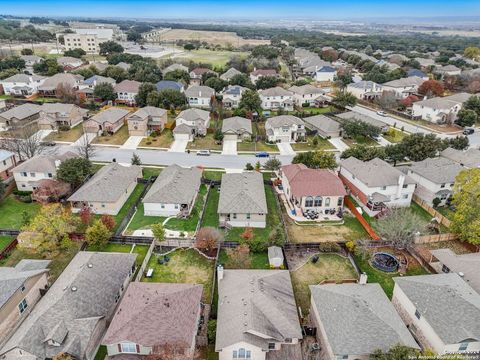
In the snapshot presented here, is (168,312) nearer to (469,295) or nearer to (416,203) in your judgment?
(469,295)


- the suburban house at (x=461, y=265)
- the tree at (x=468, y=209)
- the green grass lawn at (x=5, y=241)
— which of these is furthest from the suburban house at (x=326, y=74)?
the green grass lawn at (x=5, y=241)

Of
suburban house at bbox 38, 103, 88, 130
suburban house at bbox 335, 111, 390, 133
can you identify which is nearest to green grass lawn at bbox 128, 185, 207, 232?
suburban house at bbox 38, 103, 88, 130

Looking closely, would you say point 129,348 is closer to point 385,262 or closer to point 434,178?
point 385,262

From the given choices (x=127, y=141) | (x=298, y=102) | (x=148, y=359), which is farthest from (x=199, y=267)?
(x=298, y=102)

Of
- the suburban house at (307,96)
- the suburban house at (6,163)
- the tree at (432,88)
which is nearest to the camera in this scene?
the suburban house at (6,163)

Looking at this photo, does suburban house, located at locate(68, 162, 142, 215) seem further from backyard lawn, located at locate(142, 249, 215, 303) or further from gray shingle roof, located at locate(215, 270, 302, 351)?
gray shingle roof, located at locate(215, 270, 302, 351)

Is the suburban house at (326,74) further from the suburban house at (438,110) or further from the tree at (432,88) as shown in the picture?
the suburban house at (438,110)

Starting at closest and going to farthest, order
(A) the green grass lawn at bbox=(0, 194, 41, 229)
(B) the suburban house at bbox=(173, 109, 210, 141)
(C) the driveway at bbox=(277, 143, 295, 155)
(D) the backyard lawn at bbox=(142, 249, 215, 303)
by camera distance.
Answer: (D) the backyard lawn at bbox=(142, 249, 215, 303)
(A) the green grass lawn at bbox=(0, 194, 41, 229)
(C) the driveway at bbox=(277, 143, 295, 155)
(B) the suburban house at bbox=(173, 109, 210, 141)
